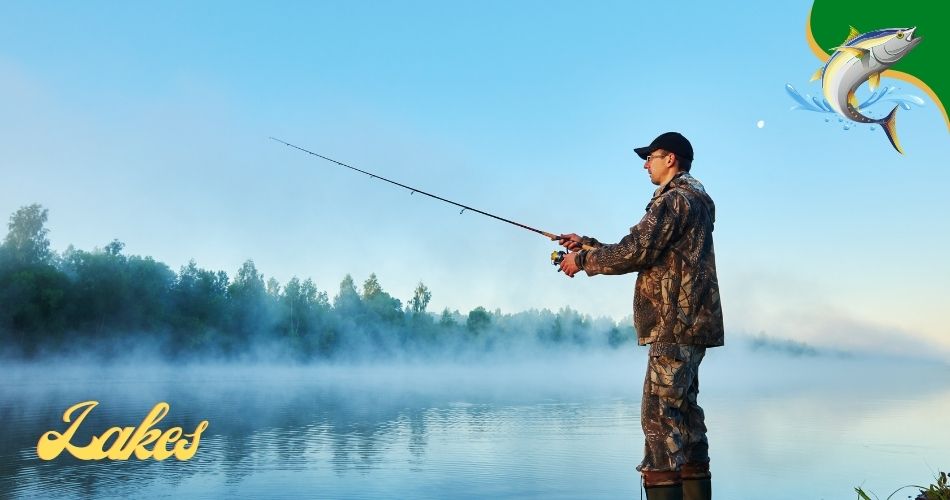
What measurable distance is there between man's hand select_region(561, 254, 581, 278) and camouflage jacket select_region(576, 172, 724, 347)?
1.06ft

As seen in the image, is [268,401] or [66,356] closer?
[268,401]

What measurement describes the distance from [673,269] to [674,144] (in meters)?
0.82

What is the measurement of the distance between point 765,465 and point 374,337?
92957 mm

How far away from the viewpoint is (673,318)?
4.92 meters

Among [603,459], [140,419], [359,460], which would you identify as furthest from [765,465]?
[140,419]

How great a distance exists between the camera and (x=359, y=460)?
11070 millimetres

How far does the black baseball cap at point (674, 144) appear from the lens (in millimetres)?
5258

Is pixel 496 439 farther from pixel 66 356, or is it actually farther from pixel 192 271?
pixel 192 271

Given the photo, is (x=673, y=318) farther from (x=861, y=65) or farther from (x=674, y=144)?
(x=861, y=65)

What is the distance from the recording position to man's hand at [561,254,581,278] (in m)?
5.41

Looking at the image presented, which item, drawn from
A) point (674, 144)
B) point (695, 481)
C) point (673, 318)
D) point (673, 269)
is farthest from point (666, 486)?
point (674, 144)

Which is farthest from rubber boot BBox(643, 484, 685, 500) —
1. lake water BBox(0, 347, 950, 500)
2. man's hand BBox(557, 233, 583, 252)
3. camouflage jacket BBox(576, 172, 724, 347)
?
lake water BBox(0, 347, 950, 500)

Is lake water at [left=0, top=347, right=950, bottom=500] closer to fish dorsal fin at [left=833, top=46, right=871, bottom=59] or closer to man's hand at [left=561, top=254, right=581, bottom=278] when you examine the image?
man's hand at [left=561, top=254, right=581, bottom=278]

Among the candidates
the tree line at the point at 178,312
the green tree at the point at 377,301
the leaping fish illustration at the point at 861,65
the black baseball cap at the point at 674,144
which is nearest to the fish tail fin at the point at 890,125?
the leaping fish illustration at the point at 861,65
